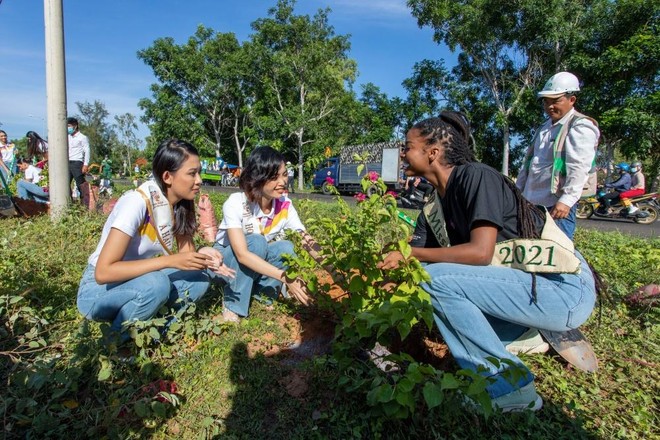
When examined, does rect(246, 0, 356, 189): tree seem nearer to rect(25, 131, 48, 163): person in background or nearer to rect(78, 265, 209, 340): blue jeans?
rect(25, 131, 48, 163): person in background

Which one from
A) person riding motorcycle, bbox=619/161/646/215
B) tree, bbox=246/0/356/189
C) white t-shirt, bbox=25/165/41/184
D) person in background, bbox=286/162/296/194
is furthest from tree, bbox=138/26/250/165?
person riding motorcycle, bbox=619/161/646/215

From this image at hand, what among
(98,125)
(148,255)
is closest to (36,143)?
(148,255)

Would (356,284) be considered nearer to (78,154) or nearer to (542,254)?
(542,254)

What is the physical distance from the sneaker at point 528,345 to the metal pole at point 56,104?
5.08 meters

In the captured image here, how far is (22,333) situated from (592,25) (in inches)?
740

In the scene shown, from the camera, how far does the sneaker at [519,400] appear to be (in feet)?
5.25

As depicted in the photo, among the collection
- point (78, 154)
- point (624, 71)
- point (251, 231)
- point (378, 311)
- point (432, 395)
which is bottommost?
point (432, 395)

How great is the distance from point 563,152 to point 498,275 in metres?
1.63

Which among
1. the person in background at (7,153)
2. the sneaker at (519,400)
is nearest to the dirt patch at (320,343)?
the sneaker at (519,400)

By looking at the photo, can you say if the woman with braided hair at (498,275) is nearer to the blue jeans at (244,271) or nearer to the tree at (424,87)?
the blue jeans at (244,271)

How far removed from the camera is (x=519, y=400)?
5.33ft

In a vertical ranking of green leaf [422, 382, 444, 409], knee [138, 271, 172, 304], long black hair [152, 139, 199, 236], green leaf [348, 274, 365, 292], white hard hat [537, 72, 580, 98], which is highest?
white hard hat [537, 72, 580, 98]

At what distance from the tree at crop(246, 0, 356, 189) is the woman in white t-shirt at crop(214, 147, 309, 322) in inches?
864

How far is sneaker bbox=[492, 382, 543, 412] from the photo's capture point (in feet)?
5.25
